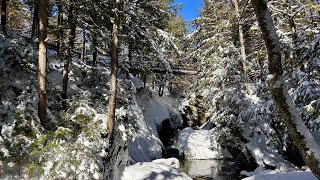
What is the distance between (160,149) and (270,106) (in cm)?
748

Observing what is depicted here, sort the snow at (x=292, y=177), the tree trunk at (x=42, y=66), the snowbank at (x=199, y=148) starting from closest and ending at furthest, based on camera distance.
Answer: the snow at (x=292, y=177), the tree trunk at (x=42, y=66), the snowbank at (x=199, y=148)

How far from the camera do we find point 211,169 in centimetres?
1681

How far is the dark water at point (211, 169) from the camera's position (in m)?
15.0

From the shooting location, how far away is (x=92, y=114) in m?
9.95

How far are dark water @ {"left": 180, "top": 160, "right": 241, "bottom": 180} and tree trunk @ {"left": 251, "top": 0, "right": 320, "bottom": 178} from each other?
11.0 m

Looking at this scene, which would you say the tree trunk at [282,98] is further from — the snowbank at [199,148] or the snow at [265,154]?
the snowbank at [199,148]

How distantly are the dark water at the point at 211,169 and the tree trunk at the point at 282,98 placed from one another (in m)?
11.0

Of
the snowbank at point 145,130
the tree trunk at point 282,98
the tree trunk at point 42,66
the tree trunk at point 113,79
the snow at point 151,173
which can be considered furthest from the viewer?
the snowbank at point 145,130

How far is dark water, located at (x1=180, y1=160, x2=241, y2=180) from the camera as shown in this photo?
49.1ft

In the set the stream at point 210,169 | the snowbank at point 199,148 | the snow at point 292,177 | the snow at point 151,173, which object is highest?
the snow at point 292,177

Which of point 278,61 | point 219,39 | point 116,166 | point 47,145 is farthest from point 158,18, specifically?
point 278,61

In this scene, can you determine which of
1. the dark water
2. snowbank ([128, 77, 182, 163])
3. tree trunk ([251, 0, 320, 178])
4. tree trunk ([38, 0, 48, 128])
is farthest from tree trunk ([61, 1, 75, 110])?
tree trunk ([251, 0, 320, 178])

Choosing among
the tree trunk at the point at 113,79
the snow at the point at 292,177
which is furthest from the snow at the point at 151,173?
the snow at the point at 292,177

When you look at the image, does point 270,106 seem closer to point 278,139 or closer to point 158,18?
point 278,139
